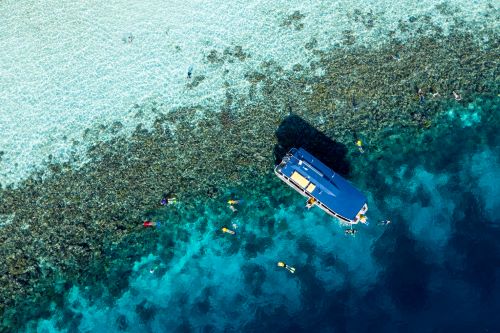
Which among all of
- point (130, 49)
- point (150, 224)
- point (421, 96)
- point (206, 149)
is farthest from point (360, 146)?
point (130, 49)

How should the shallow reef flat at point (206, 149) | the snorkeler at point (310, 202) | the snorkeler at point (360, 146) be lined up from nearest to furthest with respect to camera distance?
1. the shallow reef flat at point (206, 149)
2. the snorkeler at point (310, 202)
3. the snorkeler at point (360, 146)

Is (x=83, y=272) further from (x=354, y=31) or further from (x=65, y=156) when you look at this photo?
(x=354, y=31)

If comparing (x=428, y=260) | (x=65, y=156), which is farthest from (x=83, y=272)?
(x=428, y=260)

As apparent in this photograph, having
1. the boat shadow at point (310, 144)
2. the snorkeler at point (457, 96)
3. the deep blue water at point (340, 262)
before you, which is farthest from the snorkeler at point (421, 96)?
the boat shadow at point (310, 144)

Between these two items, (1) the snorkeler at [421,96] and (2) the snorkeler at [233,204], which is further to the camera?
(1) the snorkeler at [421,96]

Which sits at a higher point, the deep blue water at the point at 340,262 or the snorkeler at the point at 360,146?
the snorkeler at the point at 360,146

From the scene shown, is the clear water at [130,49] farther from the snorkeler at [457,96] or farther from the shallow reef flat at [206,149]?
the snorkeler at [457,96]

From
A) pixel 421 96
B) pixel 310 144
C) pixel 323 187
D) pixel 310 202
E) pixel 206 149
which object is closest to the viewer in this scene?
pixel 323 187

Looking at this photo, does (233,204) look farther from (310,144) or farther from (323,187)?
(310,144)
